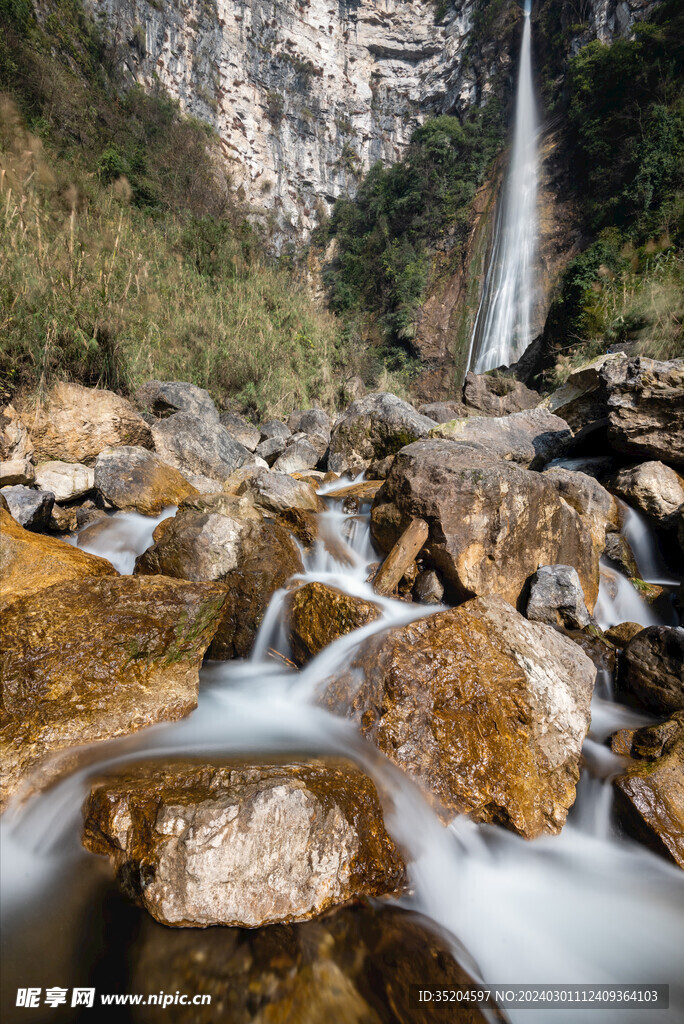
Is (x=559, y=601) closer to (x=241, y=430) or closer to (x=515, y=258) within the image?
(x=241, y=430)

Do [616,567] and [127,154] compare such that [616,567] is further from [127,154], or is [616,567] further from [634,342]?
[127,154]

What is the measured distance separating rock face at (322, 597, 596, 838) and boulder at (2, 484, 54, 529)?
3.03m

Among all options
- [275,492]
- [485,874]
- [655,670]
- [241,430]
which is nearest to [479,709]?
A: [485,874]

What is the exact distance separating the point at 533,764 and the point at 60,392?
18.1 feet

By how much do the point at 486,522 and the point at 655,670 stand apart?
137cm

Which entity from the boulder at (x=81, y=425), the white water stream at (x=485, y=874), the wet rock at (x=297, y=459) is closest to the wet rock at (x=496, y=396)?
the wet rock at (x=297, y=459)

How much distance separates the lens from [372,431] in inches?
274

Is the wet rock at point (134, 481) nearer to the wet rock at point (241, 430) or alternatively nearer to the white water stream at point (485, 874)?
the white water stream at point (485, 874)

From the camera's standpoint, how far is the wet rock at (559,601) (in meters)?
3.30

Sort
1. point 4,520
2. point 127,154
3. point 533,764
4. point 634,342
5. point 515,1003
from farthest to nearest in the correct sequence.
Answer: point 127,154
point 634,342
point 4,520
point 533,764
point 515,1003

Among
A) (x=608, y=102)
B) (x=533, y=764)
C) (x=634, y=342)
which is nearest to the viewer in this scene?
(x=533, y=764)

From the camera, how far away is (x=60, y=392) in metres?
4.96

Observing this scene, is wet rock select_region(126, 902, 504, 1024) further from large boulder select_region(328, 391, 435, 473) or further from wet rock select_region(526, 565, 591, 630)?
large boulder select_region(328, 391, 435, 473)

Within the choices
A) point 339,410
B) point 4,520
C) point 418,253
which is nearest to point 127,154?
point 339,410
